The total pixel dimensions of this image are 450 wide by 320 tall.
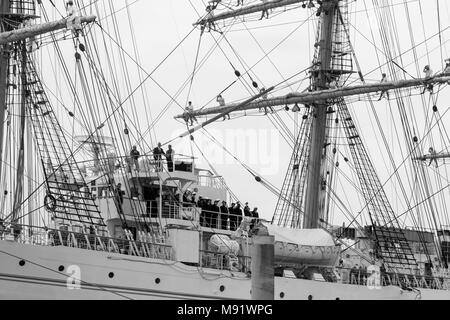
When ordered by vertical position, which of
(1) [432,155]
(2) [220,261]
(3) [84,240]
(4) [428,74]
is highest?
(1) [432,155]

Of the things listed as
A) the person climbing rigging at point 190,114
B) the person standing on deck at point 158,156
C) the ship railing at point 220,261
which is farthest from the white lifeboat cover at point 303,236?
the person climbing rigging at point 190,114

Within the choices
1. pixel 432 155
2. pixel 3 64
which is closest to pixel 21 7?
pixel 3 64

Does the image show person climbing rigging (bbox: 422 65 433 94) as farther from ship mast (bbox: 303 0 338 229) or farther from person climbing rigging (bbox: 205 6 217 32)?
person climbing rigging (bbox: 205 6 217 32)

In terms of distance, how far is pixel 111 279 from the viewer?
169 feet

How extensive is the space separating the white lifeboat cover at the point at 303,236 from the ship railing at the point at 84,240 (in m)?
5.07

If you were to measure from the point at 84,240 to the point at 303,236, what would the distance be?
973 cm

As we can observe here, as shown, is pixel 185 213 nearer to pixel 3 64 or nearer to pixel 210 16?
pixel 3 64

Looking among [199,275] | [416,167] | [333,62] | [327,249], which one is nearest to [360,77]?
[333,62]

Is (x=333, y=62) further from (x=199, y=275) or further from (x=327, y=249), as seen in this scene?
(x=199, y=275)

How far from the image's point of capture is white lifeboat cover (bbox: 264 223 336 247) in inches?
2265

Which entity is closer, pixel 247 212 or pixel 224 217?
pixel 224 217

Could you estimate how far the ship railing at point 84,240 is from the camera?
50.7m

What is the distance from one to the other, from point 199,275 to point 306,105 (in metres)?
15.7

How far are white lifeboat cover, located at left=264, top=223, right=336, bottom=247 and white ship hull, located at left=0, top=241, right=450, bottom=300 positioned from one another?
156 centimetres
